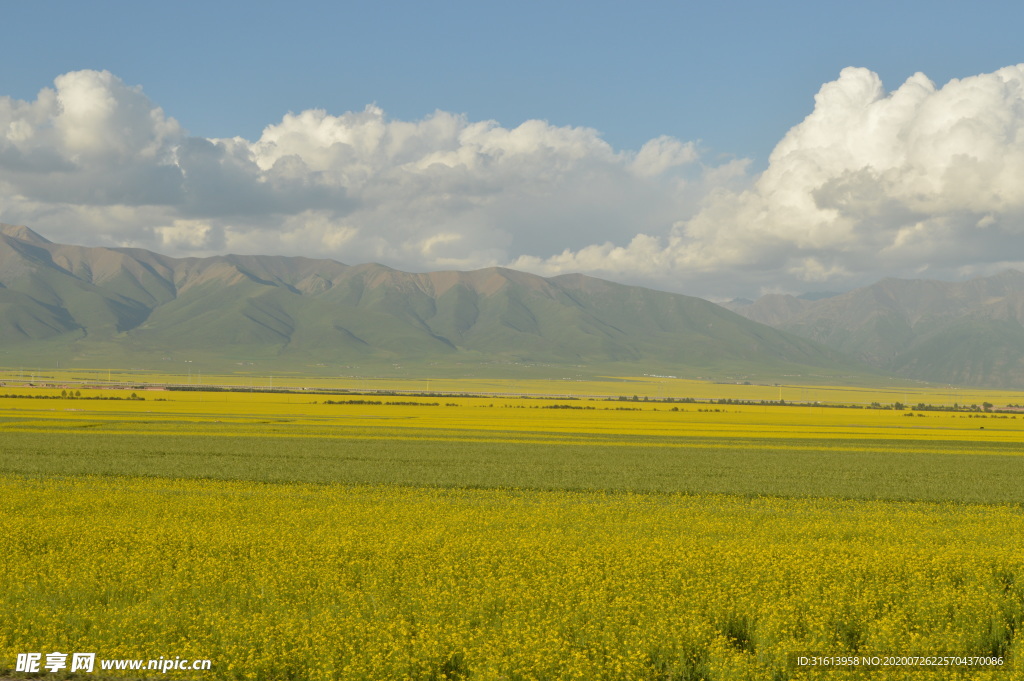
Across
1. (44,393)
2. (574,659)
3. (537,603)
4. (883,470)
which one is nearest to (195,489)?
(537,603)

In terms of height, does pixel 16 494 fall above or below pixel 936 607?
below

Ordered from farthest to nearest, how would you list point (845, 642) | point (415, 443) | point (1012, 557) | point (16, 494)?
point (415, 443)
point (16, 494)
point (1012, 557)
point (845, 642)

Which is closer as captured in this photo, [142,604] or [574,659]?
[574,659]

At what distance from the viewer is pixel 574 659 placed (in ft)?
42.4

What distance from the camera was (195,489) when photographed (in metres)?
34.5

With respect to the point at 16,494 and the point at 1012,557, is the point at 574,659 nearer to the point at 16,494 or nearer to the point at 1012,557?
the point at 1012,557

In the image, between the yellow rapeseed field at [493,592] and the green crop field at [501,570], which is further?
the green crop field at [501,570]

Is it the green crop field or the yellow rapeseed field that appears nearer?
the yellow rapeseed field

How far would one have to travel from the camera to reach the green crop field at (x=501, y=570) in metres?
13.5

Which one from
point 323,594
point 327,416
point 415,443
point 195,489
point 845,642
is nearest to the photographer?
point 845,642

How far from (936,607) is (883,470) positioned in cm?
3465

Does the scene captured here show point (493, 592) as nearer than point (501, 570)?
Yes

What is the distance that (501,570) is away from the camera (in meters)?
18.2

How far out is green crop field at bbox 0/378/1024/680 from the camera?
44.3ft
